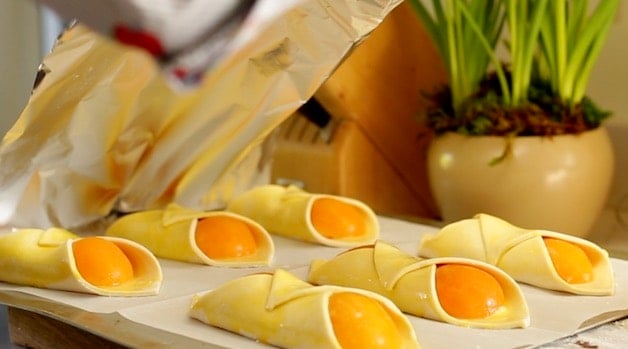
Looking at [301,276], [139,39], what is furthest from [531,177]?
[139,39]

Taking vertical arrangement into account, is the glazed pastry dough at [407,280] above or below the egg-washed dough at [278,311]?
below

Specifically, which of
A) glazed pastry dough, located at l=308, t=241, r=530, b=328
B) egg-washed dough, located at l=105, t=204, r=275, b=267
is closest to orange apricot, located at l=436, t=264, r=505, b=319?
glazed pastry dough, located at l=308, t=241, r=530, b=328

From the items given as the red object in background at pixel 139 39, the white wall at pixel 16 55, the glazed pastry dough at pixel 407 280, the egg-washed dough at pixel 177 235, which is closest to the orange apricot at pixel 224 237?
the egg-washed dough at pixel 177 235

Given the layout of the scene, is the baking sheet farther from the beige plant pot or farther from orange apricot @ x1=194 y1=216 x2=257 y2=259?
the beige plant pot

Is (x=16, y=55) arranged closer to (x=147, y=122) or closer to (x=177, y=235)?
(x=147, y=122)

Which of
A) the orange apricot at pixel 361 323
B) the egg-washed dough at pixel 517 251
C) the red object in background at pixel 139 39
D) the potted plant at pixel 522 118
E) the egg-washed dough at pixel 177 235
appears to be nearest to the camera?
the red object in background at pixel 139 39

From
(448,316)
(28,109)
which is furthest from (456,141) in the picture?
(28,109)

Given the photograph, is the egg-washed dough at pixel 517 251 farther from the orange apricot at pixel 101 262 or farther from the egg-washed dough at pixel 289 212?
the orange apricot at pixel 101 262
